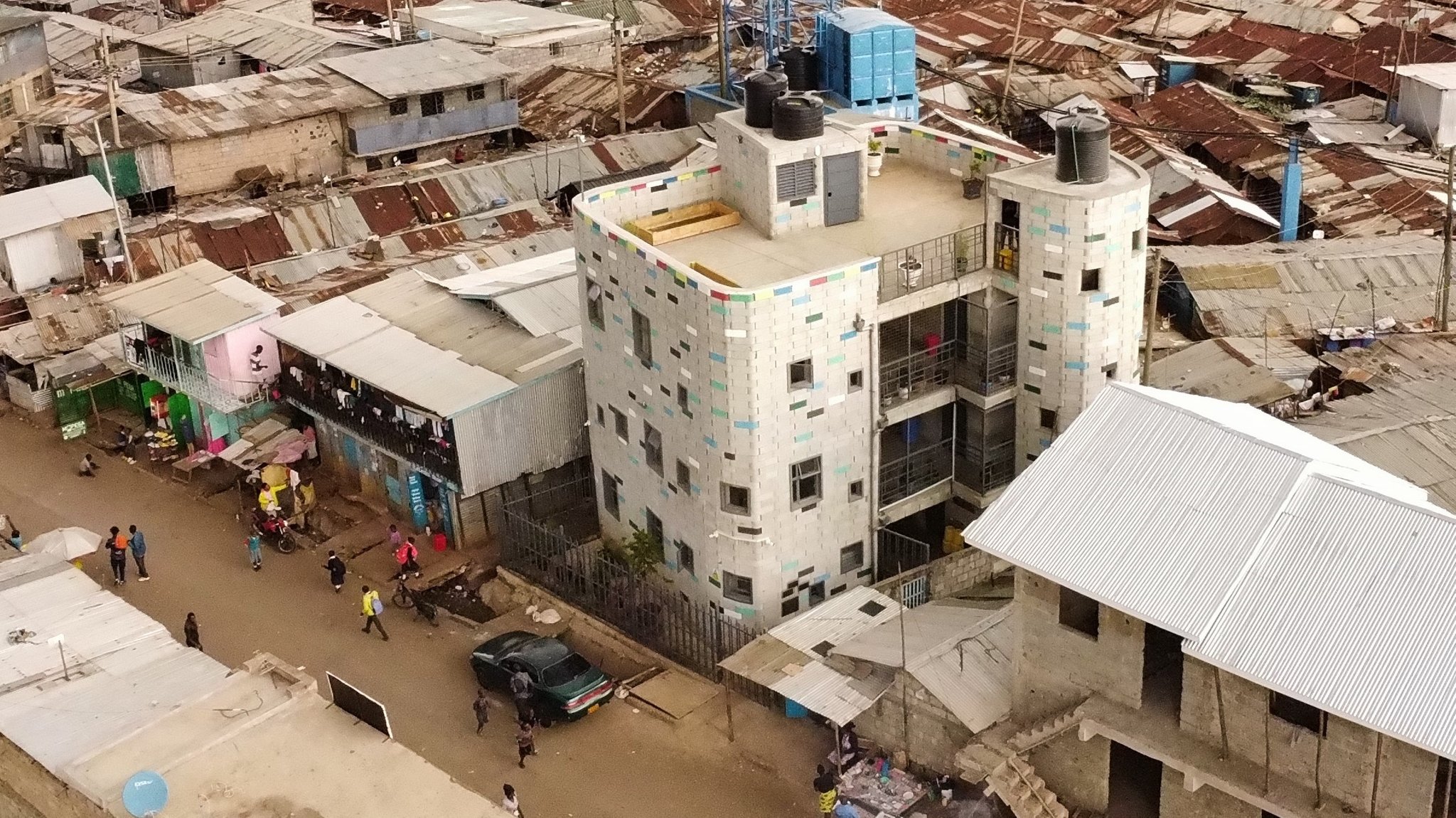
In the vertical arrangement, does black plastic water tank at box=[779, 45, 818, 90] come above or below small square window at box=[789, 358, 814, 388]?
above

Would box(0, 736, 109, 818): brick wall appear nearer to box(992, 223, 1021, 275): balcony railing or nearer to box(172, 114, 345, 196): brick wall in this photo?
box(992, 223, 1021, 275): balcony railing

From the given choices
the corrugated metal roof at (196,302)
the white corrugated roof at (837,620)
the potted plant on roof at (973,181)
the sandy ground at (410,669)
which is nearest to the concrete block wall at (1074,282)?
the potted plant on roof at (973,181)

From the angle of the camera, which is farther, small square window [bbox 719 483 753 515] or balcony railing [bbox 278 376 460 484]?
balcony railing [bbox 278 376 460 484]

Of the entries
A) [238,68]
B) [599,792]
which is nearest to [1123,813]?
[599,792]

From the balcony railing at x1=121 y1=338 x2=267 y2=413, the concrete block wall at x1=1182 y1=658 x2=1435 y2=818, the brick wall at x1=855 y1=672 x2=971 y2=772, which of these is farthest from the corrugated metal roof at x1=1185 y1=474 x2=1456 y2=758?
the balcony railing at x1=121 y1=338 x2=267 y2=413

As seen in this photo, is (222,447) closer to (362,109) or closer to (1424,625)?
(362,109)

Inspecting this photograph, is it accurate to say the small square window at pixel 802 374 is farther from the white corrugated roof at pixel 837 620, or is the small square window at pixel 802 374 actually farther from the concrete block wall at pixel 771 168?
the white corrugated roof at pixel 837 620

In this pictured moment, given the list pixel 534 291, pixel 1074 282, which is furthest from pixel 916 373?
pixel 534 291

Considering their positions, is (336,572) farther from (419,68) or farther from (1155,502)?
(419,68)
